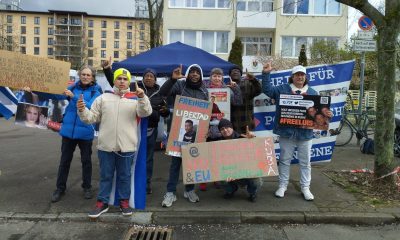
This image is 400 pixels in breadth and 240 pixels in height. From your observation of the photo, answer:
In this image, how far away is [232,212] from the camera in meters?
5.14

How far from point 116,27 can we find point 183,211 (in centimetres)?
11578

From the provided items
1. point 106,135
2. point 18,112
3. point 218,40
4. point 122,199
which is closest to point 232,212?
point 122,199

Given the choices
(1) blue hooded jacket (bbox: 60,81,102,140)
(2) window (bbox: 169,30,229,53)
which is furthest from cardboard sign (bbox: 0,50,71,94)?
(2) window (bbox: 169,30,229,53)

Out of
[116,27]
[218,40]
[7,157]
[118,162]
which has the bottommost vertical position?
[7,157]

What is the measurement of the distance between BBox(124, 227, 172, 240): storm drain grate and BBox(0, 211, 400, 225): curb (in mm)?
185

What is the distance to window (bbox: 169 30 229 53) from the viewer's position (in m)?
28.5

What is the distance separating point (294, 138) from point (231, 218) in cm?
156

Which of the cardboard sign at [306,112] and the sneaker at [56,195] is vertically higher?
the cardboard sign at [306,112]

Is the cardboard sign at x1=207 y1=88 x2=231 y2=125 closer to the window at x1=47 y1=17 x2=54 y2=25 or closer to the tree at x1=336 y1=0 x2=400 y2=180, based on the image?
the tree at x1=336 y1=0 x2=400 y2=180

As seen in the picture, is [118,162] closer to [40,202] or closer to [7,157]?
[40,202]

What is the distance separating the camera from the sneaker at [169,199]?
210 inches

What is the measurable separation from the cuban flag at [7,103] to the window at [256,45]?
2616cm

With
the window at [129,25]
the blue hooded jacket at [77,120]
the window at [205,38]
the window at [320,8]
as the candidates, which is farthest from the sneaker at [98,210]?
the window at [129,25]

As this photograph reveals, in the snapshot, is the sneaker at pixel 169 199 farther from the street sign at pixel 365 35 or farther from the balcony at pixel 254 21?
the balcony at pixel 254 21
